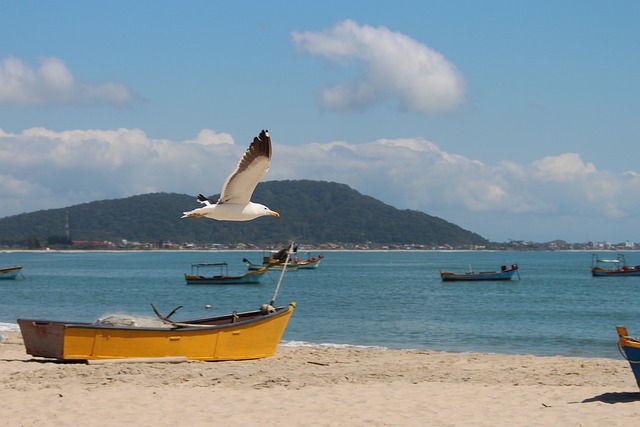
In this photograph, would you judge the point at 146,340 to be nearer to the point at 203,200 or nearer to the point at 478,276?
the point at 203,200

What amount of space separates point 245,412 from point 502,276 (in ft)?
191

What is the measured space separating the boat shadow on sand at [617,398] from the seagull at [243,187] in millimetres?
5822

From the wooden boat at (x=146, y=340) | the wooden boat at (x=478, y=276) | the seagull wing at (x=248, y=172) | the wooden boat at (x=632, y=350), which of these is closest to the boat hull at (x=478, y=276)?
the wooden boat at (x=478, y=276)

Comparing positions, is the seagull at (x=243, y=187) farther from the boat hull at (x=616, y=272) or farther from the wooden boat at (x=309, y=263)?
the wooden boat at (x=309, y=263)

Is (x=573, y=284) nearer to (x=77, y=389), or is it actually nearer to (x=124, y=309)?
(x=124, y=309)

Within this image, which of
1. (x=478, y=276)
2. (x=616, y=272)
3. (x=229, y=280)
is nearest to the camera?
(x=229, y=280)

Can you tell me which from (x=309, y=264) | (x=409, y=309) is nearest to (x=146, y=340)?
(x=409, y=309)

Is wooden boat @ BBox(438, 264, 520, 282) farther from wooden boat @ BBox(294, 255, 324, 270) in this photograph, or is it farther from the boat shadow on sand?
the boat shadow on sand

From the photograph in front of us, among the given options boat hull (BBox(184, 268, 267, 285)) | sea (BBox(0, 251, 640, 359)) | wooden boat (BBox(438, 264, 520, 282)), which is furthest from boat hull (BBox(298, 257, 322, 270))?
boat hull (BBox(184, 268, 267, 285))

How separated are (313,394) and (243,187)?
3392 mm

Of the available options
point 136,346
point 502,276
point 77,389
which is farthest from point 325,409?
point 502,276

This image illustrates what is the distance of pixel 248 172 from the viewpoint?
12.9 meters

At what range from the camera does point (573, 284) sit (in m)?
66.9

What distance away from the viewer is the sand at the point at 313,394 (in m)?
11.6
